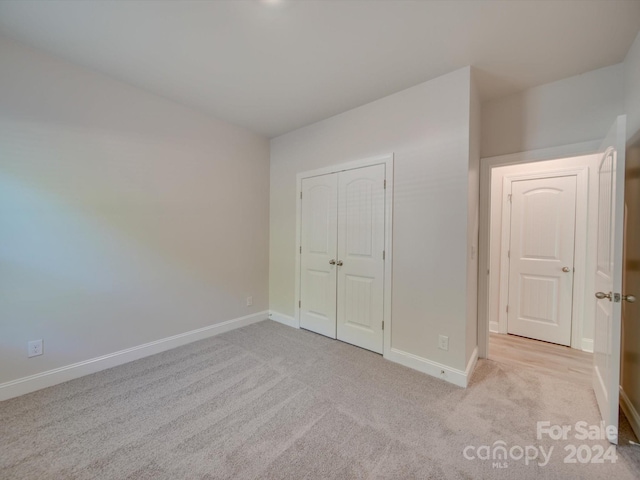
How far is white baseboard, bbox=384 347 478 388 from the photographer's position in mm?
2115

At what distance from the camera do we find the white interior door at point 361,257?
2.63 metres

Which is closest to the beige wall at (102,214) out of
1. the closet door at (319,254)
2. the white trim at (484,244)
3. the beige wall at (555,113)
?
the closet door at (319,254)

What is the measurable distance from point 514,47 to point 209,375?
3552 mm

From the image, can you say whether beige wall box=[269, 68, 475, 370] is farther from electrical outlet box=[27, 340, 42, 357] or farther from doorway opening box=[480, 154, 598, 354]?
electrical outlet box=[27, 340, 42, 357]

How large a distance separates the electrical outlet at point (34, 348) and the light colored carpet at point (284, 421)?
0.30 m

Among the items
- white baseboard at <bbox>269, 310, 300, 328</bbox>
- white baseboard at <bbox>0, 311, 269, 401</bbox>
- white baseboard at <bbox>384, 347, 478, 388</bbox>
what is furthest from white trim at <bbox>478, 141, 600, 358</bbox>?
white baseboard at <bbox>0, 311, 269, 401</bbox>

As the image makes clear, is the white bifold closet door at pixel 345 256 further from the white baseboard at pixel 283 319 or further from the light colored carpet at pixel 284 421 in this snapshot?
the light colored carpet at pixel 284 421

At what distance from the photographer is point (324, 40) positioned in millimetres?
1845

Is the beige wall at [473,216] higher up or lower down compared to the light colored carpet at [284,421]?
higher up

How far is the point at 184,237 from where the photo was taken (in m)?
2.85

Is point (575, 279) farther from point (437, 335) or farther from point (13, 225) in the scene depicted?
point (13, 225)

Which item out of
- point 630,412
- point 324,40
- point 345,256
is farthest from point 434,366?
point 324,40

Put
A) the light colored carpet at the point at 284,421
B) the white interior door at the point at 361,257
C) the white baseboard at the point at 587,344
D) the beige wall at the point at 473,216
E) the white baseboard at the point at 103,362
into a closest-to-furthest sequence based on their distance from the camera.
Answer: the light colored carpet at the point at 284,421 → the white baseboard at the point at 103,362 → the beige wall at the point at 473,216 → the white interior door at the point at 361,257 → the white baseboard at the point at 587,344

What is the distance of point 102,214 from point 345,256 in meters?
2.36
